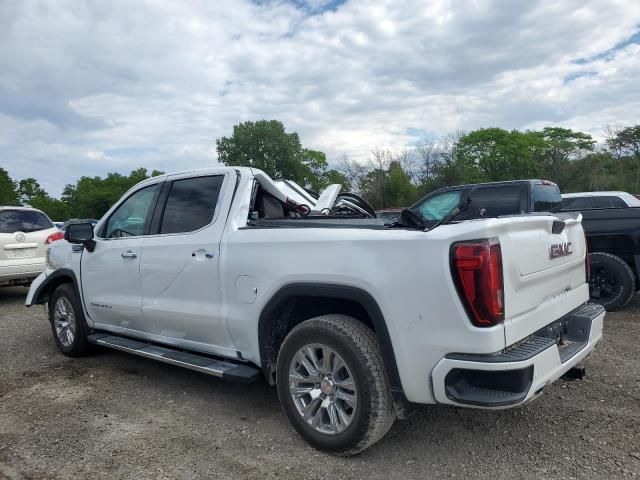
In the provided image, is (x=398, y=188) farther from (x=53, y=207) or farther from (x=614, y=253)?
(x=53, y=207)

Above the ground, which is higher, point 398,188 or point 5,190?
point 5,190

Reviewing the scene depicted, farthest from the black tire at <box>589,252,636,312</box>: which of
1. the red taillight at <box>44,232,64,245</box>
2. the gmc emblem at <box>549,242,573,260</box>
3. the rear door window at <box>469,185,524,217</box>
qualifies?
the red taillight at <box>44,232,64,245</box>

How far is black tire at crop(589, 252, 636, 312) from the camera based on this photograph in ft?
21.1

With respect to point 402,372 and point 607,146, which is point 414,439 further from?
point 607,146

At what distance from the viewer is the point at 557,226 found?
320cm

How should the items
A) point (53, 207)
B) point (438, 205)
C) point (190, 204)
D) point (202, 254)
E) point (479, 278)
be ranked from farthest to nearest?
point (53, 207) < point (438, 205) < point (190, 204) < point (202, 254) < point (479, 278)

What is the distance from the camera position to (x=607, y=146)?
4700cm

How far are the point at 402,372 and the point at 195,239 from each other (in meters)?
1.92

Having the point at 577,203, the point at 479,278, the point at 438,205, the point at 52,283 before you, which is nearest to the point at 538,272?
the point at 479,278

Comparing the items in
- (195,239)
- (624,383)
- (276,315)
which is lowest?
(624,383)

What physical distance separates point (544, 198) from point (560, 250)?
13.8ft

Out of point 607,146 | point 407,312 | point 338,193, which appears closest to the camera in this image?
point 407,312

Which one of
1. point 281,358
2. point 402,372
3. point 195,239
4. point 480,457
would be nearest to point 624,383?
point 480,457

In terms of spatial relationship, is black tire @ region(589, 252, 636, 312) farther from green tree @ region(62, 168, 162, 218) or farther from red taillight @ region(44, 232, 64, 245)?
green tree @ region(62, 168, 162, 218)
